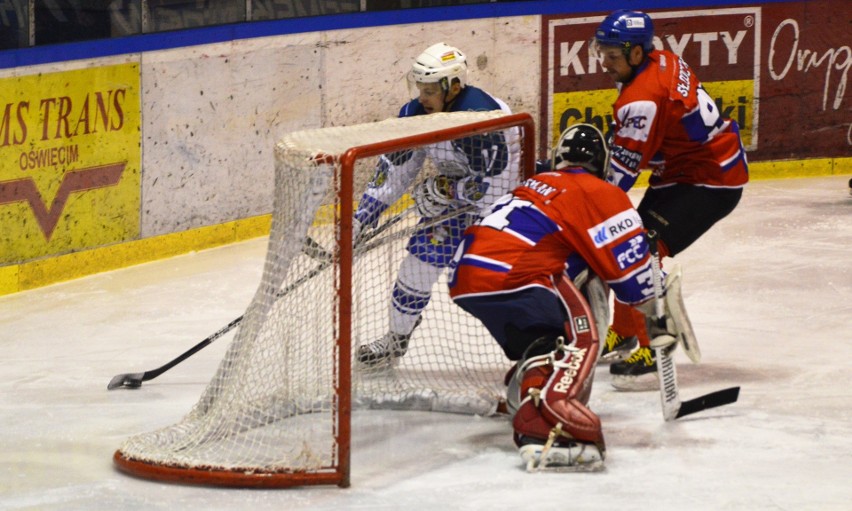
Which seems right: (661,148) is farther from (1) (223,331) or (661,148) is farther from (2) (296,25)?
(2) (296,25)

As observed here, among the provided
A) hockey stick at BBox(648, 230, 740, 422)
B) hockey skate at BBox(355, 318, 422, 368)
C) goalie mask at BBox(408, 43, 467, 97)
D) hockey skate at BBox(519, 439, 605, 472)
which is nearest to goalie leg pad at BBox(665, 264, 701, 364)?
hockey stick at BBox(648, 230, 740, 422)

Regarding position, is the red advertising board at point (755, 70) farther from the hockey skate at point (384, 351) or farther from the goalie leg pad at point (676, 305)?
the goalie leg pad at point (676, 305)

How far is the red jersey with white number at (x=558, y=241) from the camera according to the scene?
3.97 m

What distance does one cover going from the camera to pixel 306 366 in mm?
4020

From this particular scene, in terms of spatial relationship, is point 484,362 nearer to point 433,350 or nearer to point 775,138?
point 433,350

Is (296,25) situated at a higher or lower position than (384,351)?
higher

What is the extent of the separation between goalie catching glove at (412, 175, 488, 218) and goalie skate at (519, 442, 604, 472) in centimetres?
104

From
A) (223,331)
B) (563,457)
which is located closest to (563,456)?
(563,457)

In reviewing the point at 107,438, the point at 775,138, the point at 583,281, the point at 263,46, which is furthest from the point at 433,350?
the point at 775,138

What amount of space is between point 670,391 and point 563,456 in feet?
2.04

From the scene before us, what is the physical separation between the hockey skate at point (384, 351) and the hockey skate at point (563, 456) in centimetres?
81

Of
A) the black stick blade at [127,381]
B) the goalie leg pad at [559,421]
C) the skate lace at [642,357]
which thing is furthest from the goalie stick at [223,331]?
the goalie leg pad at [559,421]

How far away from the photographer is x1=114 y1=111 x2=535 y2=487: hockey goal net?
3742mm

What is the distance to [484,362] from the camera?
462 centimetres
